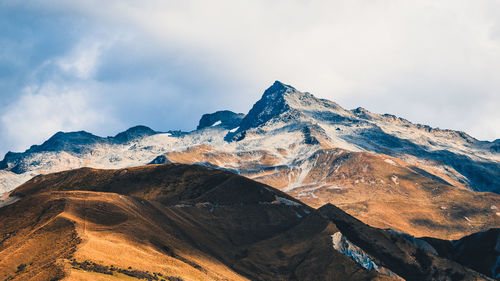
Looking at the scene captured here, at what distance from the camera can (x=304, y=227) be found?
176 m

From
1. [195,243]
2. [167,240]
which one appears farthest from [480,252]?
[167,240]

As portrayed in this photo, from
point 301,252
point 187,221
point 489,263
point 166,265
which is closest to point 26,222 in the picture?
point 166,265

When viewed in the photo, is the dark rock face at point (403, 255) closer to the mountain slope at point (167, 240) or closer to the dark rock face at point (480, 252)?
the mountain slope at point (167, 240)

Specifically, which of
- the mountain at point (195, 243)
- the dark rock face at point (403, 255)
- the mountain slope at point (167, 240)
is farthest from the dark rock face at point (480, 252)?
the mountain slope at point (167, 240)

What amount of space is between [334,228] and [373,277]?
3031 centimetres

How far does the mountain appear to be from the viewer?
309 feet

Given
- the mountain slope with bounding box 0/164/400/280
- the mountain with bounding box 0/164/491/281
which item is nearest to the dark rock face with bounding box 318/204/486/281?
the mountain with bounding box 0/164/491/281

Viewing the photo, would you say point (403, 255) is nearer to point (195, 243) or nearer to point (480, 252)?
point (480, 252)

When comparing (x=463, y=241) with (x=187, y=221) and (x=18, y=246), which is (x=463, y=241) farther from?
(x=18, y=246)

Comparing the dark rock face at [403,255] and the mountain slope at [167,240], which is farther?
the dark rock face at [403,255]

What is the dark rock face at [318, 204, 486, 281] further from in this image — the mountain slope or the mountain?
the mountain slope

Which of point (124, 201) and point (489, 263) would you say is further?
point (489, 263)

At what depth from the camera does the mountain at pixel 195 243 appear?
94.1 metres

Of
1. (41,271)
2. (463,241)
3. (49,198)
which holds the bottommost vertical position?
(41,271)
